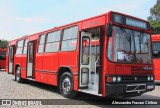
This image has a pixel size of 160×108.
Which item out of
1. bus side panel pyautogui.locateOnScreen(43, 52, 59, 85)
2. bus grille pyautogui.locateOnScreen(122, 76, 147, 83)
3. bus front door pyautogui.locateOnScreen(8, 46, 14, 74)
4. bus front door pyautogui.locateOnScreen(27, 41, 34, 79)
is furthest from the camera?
bus front door pyautogui.locateOnScreen(8, 46, 14, 74)

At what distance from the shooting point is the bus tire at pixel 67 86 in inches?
398

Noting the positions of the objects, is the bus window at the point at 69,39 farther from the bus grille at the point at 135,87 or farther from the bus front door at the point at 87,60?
the bus grille at the point at 135,87

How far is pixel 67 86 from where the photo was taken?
411 inches

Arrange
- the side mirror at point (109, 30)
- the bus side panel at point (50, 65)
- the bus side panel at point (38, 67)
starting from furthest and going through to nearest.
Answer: the bus side panel at point (38, 67) → the bus side panel at point (50, 65) → the side mirror at point (109, 30)

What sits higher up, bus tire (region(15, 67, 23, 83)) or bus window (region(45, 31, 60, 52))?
bus window (region(45, 31, 60, 52))

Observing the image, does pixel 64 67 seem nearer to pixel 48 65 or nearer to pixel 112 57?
pixel 48 65

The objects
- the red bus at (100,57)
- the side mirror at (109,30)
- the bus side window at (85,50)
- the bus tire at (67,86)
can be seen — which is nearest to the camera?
the side mirror at (109,30)

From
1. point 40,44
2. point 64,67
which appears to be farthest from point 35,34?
point 64,67

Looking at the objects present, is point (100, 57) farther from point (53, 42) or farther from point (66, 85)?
point (53, 42)

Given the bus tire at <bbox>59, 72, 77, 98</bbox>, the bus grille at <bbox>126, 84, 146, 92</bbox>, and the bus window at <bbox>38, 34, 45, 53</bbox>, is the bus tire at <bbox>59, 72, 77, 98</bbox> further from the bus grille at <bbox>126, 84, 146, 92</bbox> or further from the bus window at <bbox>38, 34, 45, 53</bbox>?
the bus window at <bbox>38, 34, 45, 53</bbox>

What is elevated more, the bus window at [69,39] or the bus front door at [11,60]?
the bus window at [69,39]

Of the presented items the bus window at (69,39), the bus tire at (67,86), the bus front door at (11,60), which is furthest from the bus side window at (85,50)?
the bus front door at (11,60)

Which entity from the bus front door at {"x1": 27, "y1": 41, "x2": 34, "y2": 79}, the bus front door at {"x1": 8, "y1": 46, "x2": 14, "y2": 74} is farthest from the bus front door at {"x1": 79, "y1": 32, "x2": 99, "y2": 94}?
the bus front door at {"x1": 8, "y1": 46, "x2": 14, "y2": 74}

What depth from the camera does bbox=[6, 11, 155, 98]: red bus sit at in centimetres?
827
